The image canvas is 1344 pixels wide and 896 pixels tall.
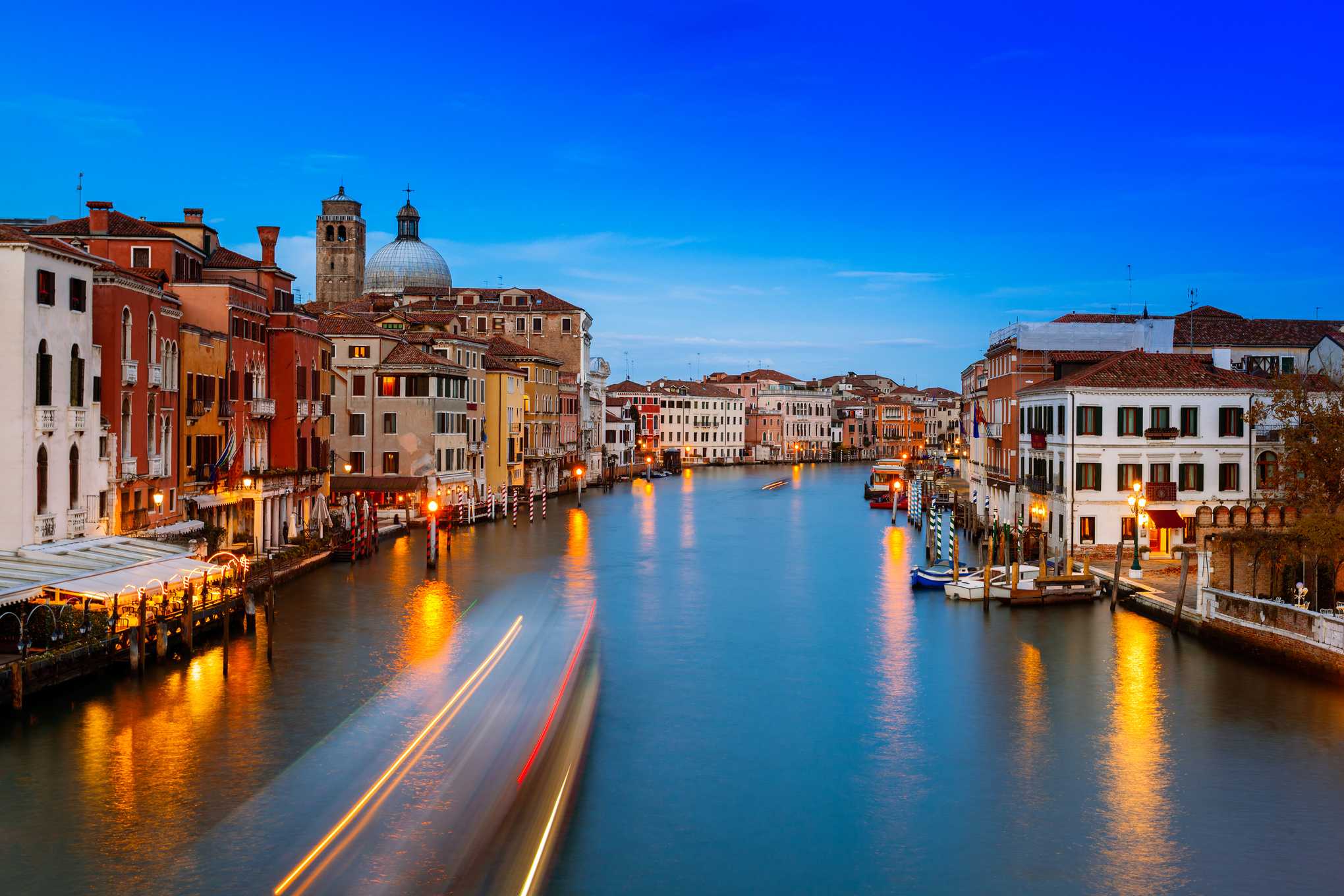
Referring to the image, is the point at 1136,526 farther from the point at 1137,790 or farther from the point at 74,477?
the point at 74,477

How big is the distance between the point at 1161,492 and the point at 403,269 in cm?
6260

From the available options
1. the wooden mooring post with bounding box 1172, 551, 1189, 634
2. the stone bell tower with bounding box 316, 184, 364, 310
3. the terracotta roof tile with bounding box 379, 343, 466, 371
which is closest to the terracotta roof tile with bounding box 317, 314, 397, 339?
the terracotta roof tile with bounding box 379, 343, 466, 371

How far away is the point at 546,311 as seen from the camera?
78438 mm

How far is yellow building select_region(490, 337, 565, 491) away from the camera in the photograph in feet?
215

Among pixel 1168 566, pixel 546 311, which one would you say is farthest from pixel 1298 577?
pixel 546 311

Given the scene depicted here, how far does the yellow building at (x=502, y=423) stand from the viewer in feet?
195

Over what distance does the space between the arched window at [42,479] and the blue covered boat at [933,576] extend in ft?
68.6

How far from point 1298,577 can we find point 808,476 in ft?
259

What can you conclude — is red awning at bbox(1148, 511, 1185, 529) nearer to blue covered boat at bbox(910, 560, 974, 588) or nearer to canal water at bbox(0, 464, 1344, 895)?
blue covered boat at bbox(910, 560, 974, 588)

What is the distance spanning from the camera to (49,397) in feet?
74.2

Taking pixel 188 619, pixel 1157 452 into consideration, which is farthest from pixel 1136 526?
pixel 188 619

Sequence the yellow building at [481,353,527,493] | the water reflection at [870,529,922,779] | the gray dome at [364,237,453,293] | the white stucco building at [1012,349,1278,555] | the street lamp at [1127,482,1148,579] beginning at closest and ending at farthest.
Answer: the water reflection at [870,529,922,779] → the street lamp at [1127,482,1148,579] → the white stucco building at [1012,349,1278,555] → the yellow building at [481,353,527,493] → the gray dome at [364,237,453,293]

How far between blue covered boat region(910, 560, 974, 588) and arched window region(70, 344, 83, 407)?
818 inches

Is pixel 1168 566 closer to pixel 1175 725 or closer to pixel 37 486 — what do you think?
pixel 1175 725
